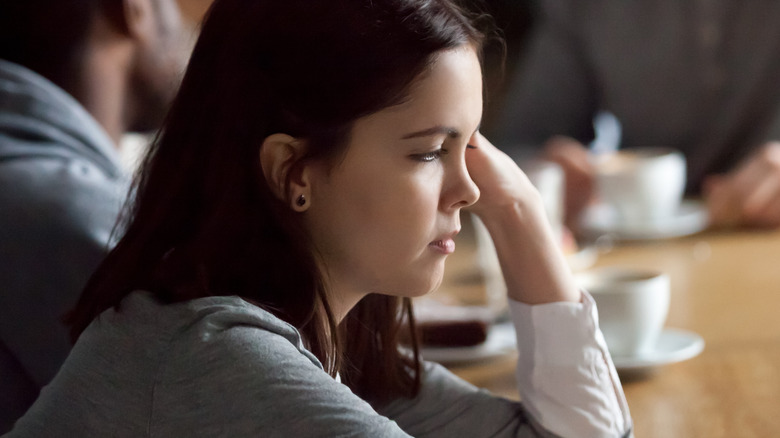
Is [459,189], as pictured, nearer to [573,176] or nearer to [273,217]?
[273,217]

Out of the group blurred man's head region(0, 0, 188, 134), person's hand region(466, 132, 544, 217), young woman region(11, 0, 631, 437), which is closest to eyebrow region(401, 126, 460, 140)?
young woman region(11, 0, 631, 437)

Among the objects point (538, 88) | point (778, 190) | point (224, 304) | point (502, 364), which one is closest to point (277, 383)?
point (224, 304)

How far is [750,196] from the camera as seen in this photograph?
62.6 inches

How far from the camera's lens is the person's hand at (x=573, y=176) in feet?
5.76

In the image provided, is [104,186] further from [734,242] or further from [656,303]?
[734,242]

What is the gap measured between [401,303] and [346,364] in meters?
0.08

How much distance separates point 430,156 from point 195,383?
9.7 inches

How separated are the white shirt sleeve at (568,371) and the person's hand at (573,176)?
0.79 metres

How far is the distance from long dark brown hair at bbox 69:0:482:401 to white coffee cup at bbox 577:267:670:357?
13.8 inches

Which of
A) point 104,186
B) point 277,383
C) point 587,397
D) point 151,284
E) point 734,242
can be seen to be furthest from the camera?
point 734,242

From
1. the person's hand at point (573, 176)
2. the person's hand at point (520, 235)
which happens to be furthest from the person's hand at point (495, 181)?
the person's hand at point (573, 176)

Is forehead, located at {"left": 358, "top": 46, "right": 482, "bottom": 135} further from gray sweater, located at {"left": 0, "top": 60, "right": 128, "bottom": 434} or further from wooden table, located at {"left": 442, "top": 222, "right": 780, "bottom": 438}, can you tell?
gray sweater, located at {"left": 0, "top": 60, "right": 128, "bottom": 434}

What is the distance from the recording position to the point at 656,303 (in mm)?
1033

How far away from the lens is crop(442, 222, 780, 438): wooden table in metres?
0.90
